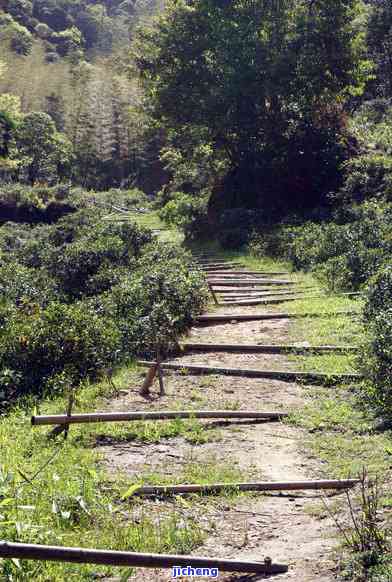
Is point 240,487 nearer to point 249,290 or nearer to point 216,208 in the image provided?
point 249,290

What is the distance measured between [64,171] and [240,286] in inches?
1478

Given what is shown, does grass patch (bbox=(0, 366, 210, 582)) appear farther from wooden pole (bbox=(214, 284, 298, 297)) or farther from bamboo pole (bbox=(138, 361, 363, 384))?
wooden pole (bbox=(214, 284, 298, 297))

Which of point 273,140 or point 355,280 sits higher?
point 273,140

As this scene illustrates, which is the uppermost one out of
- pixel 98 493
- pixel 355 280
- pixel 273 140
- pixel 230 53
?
pixel 230 53

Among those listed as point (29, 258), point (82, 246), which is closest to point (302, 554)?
point (82, 246)

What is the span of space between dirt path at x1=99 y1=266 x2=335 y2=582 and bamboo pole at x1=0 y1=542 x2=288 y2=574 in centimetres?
25

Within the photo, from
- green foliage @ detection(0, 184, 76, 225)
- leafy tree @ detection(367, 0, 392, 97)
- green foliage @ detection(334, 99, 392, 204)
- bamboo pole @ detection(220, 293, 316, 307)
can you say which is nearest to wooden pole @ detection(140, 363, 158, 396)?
bamboo pole @ detection(220, 293, 316, 307)

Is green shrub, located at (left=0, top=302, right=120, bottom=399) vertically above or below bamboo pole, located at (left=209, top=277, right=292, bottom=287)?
below

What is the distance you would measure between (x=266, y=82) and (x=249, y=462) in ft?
59.1

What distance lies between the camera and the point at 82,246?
16.8 metres

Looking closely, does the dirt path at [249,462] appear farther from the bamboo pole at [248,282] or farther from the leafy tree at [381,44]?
the leafy tree at [381,44]

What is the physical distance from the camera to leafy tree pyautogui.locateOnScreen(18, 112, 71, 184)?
150 ft

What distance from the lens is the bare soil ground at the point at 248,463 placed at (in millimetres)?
4527

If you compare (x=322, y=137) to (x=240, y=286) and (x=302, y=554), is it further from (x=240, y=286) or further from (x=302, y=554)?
(x=302, y=554)
